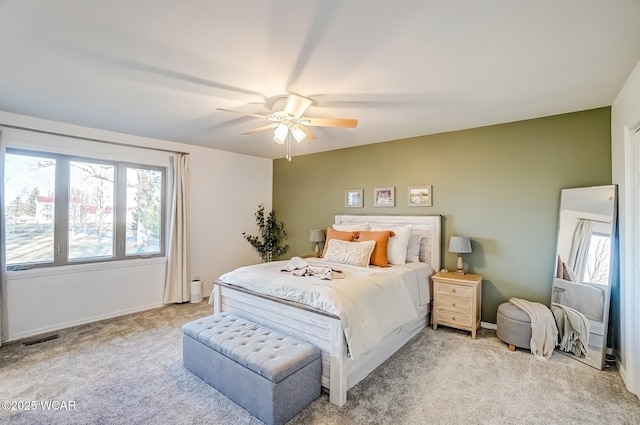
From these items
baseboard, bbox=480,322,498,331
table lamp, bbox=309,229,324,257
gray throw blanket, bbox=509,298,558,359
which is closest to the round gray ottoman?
gray throw blanket, bbox=509,298,558,359

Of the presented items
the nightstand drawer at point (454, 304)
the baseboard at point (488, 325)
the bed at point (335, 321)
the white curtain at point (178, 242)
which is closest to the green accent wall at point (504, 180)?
the baseboard at point (488, 325)

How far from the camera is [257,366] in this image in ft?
6.58

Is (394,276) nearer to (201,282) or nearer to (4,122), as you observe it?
(201,282)

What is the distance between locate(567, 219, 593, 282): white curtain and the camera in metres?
2.96

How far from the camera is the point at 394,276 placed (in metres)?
3.10

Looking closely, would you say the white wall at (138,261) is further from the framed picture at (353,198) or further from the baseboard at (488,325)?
the baseboard at (488,325)

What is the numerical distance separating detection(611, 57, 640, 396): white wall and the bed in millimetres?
1700

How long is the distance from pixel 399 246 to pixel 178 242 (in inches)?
132

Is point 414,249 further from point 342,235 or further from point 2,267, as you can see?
point 2,267

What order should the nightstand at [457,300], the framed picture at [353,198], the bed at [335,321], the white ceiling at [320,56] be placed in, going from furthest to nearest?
the framed picture at [353,198] → the nightstand at [457,300] → the bed at [335,321] → the white ceiling at [320,56]

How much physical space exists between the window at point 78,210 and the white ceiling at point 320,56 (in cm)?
75

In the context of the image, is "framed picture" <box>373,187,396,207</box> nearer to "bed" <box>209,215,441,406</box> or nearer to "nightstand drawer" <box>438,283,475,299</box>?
"bed" <box>209,215,441,406</box>

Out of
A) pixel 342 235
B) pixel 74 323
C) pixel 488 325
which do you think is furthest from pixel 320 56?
pixel 74 323

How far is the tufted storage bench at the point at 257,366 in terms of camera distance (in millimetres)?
1958
